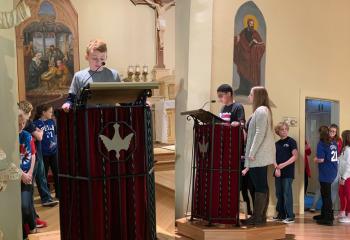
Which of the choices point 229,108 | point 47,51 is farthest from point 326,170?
point 47,51

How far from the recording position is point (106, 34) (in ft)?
32.4

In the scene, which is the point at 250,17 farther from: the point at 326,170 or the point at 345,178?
the point at 345,178

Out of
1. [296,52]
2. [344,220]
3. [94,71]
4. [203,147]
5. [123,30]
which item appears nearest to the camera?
[94,71]

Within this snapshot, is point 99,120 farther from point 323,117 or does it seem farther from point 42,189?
point 323,117

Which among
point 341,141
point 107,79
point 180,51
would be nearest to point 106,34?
point 180,51

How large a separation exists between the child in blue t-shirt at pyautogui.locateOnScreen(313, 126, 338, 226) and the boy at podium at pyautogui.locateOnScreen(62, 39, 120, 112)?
3.74m

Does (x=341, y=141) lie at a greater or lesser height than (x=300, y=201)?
greater

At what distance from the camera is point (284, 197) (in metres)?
6.16

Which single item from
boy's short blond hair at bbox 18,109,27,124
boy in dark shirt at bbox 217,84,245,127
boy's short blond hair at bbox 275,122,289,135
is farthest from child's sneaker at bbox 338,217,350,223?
boy's short blond hair at bbox 18,109,27,124

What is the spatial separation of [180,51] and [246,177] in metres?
1.76

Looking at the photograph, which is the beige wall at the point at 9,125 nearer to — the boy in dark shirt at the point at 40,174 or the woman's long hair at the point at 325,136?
the boy in dark shirt at the point at 40,174

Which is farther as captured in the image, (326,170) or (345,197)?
(345,197)

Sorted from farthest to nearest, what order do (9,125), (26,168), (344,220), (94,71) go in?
1. (344,220)
2. (26,168)
3. (9,125)
4. (94,71)

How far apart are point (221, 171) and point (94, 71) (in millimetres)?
2039
